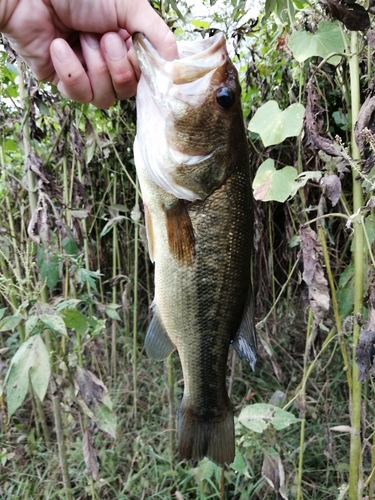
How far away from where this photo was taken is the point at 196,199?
3.49 feet

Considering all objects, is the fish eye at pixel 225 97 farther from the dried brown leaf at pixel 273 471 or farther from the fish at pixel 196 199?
the dried brown leaf at pixel 273 471

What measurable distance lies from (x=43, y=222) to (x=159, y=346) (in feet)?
2.03

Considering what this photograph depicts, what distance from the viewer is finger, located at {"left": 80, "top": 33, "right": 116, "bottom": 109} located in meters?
1.06

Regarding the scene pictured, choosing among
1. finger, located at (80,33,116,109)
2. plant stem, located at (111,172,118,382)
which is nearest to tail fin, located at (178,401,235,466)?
finger, located at (80,33,116,109)

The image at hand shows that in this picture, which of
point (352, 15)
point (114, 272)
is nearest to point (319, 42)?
point (352, 15)

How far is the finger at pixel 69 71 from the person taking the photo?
3.26 feet

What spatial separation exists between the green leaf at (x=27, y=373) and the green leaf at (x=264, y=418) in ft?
2.28

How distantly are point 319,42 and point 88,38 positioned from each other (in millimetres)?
670

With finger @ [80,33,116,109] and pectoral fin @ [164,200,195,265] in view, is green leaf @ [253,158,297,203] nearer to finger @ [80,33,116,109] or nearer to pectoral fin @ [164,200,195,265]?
pectoral fin @ [164,200,195,265]

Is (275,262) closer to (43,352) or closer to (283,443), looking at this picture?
(283,443)

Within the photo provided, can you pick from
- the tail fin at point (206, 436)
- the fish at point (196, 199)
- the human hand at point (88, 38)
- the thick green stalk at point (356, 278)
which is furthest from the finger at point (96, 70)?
the tail fin at point (206, 436)

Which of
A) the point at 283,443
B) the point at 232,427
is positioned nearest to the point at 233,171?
the point at 232,427

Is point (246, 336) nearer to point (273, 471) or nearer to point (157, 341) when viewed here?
point (157, 341)

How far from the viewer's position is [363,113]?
3.83 ft
